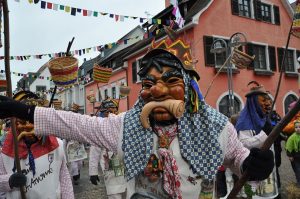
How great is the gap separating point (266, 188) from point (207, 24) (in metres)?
13.2

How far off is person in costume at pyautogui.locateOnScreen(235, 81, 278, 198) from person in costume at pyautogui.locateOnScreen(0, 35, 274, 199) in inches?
101

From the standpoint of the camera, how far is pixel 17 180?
295cm

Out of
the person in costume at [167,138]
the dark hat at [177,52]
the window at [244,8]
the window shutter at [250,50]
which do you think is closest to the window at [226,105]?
the window shutter at [250,50]

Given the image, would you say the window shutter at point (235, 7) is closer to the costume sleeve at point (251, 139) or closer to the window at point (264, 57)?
the window at point (264, 57)

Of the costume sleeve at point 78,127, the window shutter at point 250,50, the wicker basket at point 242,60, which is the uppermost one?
the window shutter at point 250,50

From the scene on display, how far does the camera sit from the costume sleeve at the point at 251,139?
484cm

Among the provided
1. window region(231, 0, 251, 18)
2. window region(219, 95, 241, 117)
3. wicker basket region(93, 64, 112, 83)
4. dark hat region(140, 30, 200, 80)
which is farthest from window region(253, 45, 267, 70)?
dark hat region(140, 30, 200, 80)

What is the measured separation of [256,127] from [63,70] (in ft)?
9.54

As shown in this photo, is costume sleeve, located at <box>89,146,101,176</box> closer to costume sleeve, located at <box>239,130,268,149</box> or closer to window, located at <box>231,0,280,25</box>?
costume sleeve, located at <box>239,130,268,149</box>

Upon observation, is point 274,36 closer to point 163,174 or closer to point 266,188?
point 266,188

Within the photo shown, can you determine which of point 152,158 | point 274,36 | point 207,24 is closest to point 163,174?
point 152,158

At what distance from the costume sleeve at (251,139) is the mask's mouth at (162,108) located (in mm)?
2774

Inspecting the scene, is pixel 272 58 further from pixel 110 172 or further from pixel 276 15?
pixel 110 172

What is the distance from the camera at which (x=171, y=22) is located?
1098 cm
